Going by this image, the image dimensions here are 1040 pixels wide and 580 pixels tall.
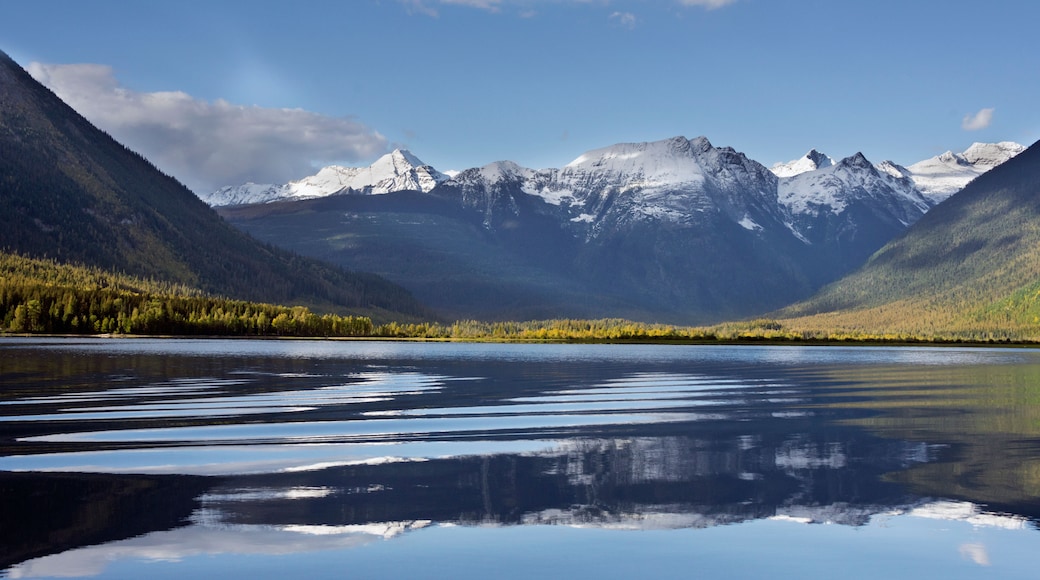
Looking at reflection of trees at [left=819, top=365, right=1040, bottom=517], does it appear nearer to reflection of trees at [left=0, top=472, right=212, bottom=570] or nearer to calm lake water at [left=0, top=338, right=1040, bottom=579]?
calm lake water at [left=0, top=338, right=1040, bottom=579]

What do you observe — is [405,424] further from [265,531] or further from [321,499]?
[265,531]

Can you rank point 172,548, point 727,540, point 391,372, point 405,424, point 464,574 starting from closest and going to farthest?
point 464,574, point 172,548, point 727,540, point 405,424, point 391,372

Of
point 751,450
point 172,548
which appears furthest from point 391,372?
point 172,548

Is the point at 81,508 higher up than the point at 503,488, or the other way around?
the point at 81,508

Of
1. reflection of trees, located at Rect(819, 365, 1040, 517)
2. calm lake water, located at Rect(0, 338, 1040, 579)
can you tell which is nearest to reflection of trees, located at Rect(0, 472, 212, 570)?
calm lake water, located at Rect(0, 338, 1040, 579)

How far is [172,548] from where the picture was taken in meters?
26.4

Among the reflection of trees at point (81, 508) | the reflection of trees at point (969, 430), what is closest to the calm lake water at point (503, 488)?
the reflection of trees at point (81, 508)

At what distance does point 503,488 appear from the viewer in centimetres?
3528

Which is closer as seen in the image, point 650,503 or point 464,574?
point 464,574

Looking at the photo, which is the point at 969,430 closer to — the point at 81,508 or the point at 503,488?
the point at 503,488

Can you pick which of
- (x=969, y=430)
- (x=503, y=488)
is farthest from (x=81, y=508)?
(x=969, y=430)

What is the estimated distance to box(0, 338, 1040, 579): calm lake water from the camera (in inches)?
1026

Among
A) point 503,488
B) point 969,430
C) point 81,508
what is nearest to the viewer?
point 81,508

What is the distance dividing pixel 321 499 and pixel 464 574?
993 centimetres
